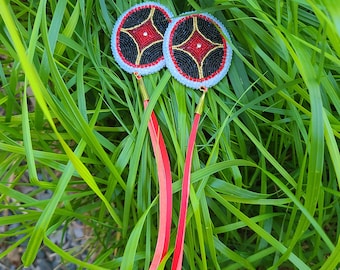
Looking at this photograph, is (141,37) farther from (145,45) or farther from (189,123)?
(189,123)

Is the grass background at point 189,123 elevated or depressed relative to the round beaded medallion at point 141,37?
depressed

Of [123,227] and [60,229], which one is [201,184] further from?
[60,229]

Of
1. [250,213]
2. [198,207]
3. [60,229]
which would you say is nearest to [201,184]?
[198,207]

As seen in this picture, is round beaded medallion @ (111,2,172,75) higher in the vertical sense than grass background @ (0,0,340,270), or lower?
higher

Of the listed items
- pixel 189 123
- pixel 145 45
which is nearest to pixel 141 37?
pixel 145 45
